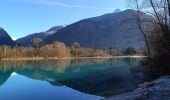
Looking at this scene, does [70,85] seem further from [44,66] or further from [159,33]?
[44,66]

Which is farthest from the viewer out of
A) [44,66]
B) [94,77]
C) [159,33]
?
[44,66]

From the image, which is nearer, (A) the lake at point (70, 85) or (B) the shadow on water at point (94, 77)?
(A) the lake at point (70, 85)

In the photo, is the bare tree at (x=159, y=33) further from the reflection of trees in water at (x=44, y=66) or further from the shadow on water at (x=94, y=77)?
the reflection of trees in water at (x=44, y=66)

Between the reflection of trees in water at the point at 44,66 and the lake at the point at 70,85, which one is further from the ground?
the reflection of trees in water at the point at 44,66

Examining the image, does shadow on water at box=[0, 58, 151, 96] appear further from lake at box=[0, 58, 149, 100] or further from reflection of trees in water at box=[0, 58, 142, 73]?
reflection of trees in water at box=[0, 58, 142, 73]

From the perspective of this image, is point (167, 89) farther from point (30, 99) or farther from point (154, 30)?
point (154, 30)

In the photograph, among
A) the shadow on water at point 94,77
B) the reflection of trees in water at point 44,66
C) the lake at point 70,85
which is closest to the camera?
the lake at point 70,85

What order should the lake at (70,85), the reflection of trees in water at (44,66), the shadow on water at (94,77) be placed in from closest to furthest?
the lake at (70,85) < the shadow on water at (94,77) < the reflection of trees in water at (44,66)

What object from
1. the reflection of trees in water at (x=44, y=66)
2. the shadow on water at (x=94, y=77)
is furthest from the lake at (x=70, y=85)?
the reflection of trees in water at (x=44, y=66)

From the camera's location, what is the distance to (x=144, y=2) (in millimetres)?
37031

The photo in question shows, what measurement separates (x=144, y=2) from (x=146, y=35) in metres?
5.31

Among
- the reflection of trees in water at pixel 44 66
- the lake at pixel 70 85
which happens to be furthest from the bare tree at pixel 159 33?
the reflection of trees in water at pixel 44 66

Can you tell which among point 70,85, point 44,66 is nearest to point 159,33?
point 70,85

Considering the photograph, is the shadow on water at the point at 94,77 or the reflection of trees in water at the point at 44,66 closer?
the shadow on water at the point at 94,77
